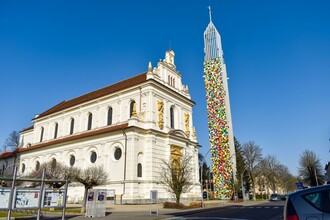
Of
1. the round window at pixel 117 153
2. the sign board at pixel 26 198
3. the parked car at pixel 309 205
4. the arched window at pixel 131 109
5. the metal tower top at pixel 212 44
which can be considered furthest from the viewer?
the metal tower top at pixel 212 44

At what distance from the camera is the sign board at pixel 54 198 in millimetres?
13110

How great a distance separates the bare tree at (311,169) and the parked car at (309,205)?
65749 mm

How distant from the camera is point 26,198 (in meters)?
12.3

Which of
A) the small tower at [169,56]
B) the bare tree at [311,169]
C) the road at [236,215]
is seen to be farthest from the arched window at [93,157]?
the bare tree at [311,169]

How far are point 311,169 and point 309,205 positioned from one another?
226 ft

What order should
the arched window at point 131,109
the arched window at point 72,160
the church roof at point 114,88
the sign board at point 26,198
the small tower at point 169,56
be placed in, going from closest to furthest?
the sign board at point 26,198 < the arched window at point 131,109 < the arched window at point 72,160 < the church roof at point 114,88 < the small tower at point 169,56

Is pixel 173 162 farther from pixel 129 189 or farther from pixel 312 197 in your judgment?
pixel 312 197

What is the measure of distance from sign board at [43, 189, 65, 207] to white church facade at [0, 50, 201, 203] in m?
17.0

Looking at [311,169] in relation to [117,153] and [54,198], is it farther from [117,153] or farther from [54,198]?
[54,198]

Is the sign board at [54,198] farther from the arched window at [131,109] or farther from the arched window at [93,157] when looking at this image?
the arched window at [131,109]

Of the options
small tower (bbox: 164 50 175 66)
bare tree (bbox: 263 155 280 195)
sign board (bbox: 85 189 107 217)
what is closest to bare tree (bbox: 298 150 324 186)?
bare tree (bbox: 263 155 280 195)

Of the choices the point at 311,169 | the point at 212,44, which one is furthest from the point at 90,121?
the point at 311,169

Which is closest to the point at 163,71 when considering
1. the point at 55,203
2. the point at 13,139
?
the point at 55,203

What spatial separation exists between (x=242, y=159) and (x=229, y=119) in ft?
43.9
